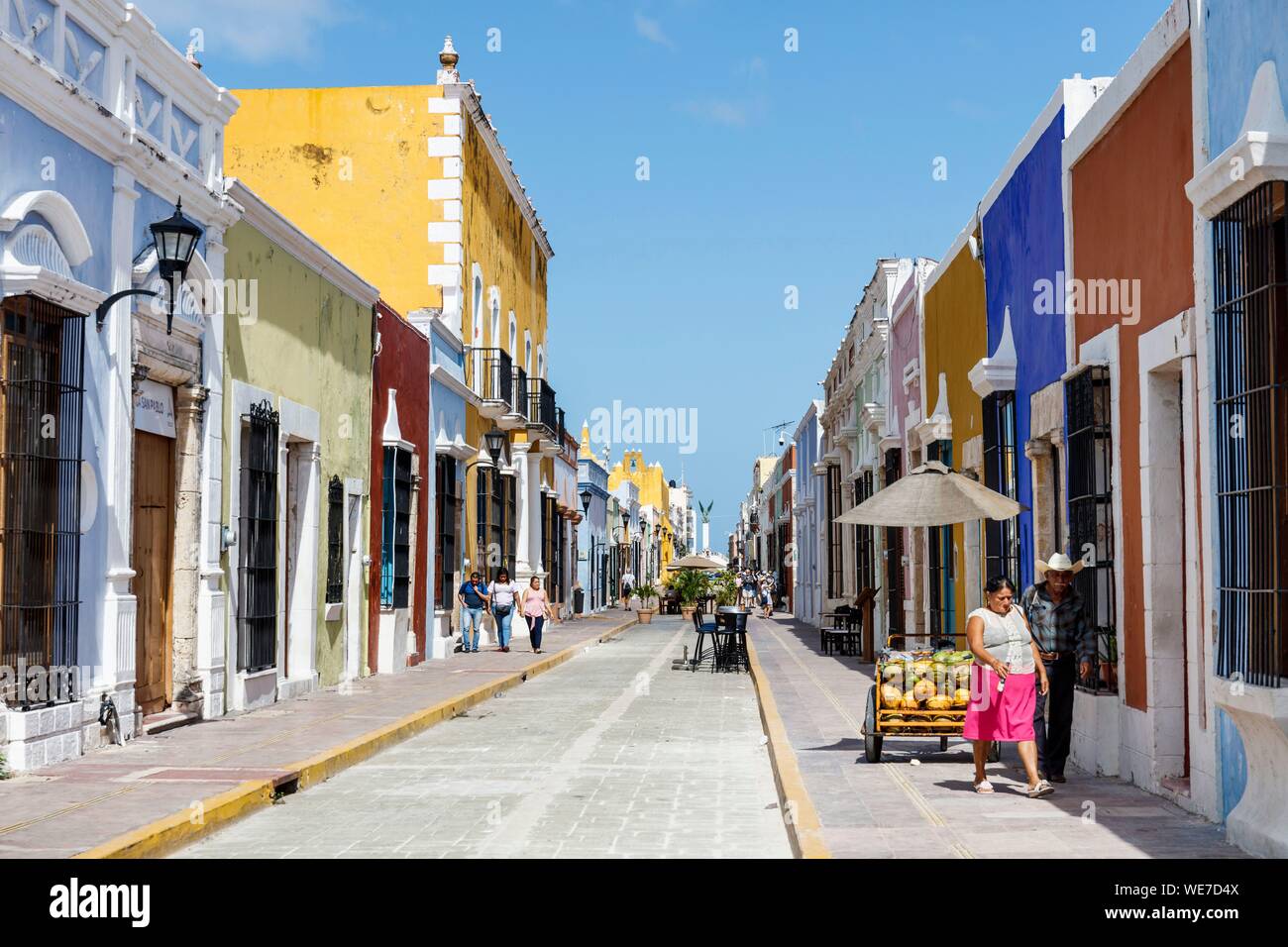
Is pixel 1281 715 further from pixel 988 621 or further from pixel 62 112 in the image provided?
pixel 62 112

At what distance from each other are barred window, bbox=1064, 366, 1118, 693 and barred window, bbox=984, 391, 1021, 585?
2662 millimetres

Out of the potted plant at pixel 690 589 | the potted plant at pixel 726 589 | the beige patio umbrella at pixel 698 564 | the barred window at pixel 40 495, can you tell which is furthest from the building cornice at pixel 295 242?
the potted plant at pixel 690 589

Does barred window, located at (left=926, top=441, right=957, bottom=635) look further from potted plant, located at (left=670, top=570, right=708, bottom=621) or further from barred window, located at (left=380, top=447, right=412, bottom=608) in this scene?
potted plant, located at (left=670, top=570, right=708, bottom=621)

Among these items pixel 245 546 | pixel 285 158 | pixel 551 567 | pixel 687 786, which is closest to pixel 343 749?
pixel 687 786

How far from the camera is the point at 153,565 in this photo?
13.5 metres

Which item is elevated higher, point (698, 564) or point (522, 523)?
point (522, 523)

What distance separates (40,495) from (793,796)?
228 inches

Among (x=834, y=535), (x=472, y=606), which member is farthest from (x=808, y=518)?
(x=472, y=606)

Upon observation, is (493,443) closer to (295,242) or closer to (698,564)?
(295,242)

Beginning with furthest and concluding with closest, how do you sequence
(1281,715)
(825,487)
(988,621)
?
(825,487) < (988,621) < (1281,715)

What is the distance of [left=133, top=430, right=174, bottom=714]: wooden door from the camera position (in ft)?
43.0

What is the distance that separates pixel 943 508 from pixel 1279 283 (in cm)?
479

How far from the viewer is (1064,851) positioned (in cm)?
743

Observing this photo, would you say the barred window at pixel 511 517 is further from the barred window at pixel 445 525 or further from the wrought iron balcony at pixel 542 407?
the barred window at pixel 445 525
